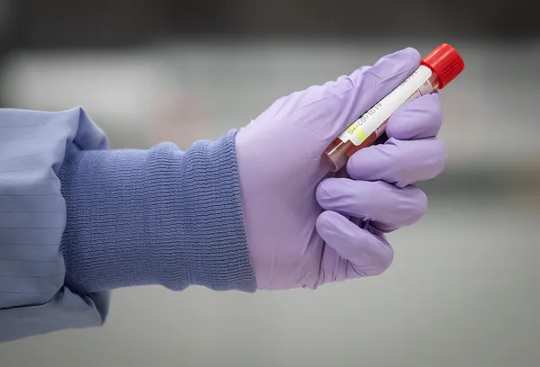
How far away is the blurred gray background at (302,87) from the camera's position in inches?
38.2

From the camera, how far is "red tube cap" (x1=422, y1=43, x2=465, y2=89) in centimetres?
61

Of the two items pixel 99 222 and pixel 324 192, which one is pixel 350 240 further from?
pixel 99 222

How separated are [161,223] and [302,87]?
582 millimetres

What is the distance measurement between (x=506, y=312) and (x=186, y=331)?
0.54 metres

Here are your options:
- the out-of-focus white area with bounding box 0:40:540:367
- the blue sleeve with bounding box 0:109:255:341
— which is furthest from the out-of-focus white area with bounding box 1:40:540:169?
the blue sleeve with bounding box 0:109:255:341

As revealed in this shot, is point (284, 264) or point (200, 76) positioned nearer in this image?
point (284, 264)

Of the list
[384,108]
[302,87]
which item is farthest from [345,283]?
[384,108]

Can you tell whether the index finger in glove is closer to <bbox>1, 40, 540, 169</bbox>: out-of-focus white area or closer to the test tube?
the test tube

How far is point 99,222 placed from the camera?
23.7 inches

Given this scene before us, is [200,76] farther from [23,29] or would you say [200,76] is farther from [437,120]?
[437,120]

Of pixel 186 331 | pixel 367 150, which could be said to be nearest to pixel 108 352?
pixel 186 331

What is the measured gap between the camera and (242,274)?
0.61 meters

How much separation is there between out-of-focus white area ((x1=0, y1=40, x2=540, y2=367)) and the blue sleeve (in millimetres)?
389

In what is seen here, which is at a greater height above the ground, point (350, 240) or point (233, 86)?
point (350, 240)
